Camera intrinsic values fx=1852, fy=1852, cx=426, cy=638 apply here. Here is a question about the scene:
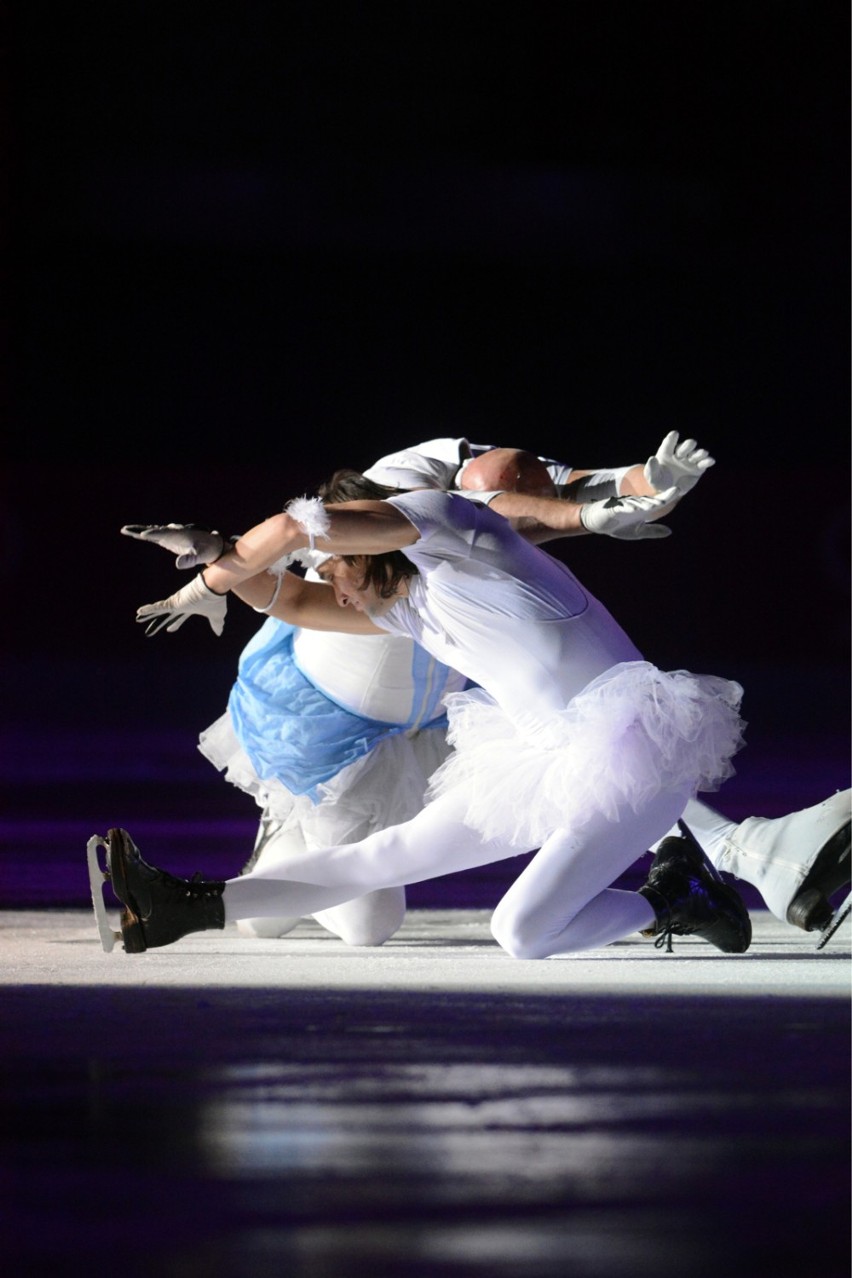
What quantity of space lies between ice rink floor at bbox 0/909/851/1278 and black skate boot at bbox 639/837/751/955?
6.1 inches

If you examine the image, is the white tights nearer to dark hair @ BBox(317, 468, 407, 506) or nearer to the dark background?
dark hair @ BBox(317, 468, 407, 506)

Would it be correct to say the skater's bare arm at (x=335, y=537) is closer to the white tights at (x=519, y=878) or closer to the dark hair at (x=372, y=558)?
the dark hair at (x=372, y=558)

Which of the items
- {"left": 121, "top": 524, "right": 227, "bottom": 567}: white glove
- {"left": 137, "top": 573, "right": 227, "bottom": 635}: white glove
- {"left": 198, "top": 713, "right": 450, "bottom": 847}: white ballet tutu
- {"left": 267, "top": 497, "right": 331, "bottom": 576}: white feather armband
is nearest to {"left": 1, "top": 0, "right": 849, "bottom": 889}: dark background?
{"left": 198, "top": 713, "right": 450, "bottom": 847}: white ballet tutu

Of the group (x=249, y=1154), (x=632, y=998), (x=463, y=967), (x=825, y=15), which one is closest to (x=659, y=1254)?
(x=249, y=1154)

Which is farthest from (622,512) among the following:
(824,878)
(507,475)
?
(824,878)

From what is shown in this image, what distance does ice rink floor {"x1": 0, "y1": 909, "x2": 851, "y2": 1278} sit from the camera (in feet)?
4.42

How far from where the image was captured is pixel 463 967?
272 centimetres

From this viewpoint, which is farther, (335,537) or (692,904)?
(692,904)

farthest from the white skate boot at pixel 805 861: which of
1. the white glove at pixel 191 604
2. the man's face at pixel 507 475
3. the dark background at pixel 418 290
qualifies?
the dark background at pixel 418 290

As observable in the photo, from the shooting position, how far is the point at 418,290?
8297 mm

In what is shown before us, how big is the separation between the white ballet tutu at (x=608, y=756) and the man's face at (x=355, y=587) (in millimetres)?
279

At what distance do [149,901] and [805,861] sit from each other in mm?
1022

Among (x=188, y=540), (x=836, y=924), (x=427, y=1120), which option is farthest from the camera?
(x=836, y=924)

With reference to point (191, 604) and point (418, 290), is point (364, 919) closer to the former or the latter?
point (191, 604)
